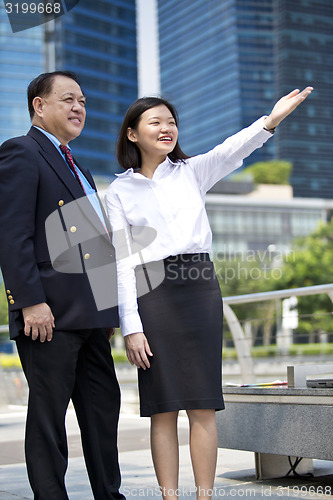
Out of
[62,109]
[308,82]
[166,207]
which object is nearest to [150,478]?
[166,207]

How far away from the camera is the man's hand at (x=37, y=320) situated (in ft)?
7.61

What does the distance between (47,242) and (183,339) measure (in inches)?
22.4

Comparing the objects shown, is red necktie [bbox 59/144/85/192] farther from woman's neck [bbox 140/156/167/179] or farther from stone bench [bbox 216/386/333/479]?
stone bench [bbox 216/386/333/479]

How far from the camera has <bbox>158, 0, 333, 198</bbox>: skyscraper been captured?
326ft

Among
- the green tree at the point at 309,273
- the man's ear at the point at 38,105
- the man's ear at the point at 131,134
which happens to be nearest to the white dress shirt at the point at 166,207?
the man's ear at the point at 131,134

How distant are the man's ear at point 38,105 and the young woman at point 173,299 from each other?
0.38m

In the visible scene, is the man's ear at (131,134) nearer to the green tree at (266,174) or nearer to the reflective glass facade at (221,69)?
the green tree at (266,174)

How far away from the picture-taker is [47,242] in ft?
7.99

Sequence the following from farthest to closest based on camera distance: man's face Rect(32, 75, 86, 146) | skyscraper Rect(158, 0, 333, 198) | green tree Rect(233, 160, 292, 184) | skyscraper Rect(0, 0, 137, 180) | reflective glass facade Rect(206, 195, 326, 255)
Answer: skyscraper Rect(158, 0, 333, 198) < skyscraper Rect(0, 0, 137, 180) < green tree Rect(233, 160, 292, 184) < reflective glass facade Rect(206, 195, 326, 255) < man's face Rect(32, 75, 86, 146)

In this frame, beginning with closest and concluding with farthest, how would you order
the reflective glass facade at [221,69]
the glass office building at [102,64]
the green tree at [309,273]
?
the green tree at [309,273] < the glass office building at [102,64] < the reflective glass facade at [221,69]

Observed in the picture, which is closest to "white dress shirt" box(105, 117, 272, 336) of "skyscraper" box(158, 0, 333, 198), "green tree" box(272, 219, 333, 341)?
"green tree" box(272, 219, 333, 341)

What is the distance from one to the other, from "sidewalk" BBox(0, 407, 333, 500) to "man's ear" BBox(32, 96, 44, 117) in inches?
62.4

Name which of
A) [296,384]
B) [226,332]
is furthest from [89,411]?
[226,332]

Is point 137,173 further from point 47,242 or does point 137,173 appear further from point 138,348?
point 138,348
